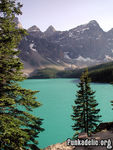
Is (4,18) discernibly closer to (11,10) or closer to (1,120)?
(11,10)

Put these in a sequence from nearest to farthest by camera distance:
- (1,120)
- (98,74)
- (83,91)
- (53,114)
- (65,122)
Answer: (1,120) < (83,91) < (65,122) < (53,114) < (98,74)

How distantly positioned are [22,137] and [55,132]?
24563mm

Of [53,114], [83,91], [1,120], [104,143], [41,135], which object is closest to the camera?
[1,120]

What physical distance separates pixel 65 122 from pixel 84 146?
86.0 feet

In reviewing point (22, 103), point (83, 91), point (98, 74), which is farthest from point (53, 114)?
point (98, 74)

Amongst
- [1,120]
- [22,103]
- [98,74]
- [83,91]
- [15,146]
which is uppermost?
[98,74]

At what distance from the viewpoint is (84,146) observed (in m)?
10.0

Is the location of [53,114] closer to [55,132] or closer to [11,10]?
[55,132]

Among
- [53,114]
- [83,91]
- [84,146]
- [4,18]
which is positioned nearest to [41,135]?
[53,114]

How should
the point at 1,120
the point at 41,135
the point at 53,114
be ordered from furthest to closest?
the point at 53,114 < the point at 41,135 < the point at 1,120

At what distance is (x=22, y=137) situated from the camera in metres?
7.63

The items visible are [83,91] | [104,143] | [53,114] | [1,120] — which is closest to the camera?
[1,120]

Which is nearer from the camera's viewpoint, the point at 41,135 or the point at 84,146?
the point at 84,146

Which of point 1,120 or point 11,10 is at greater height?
point 11,10
